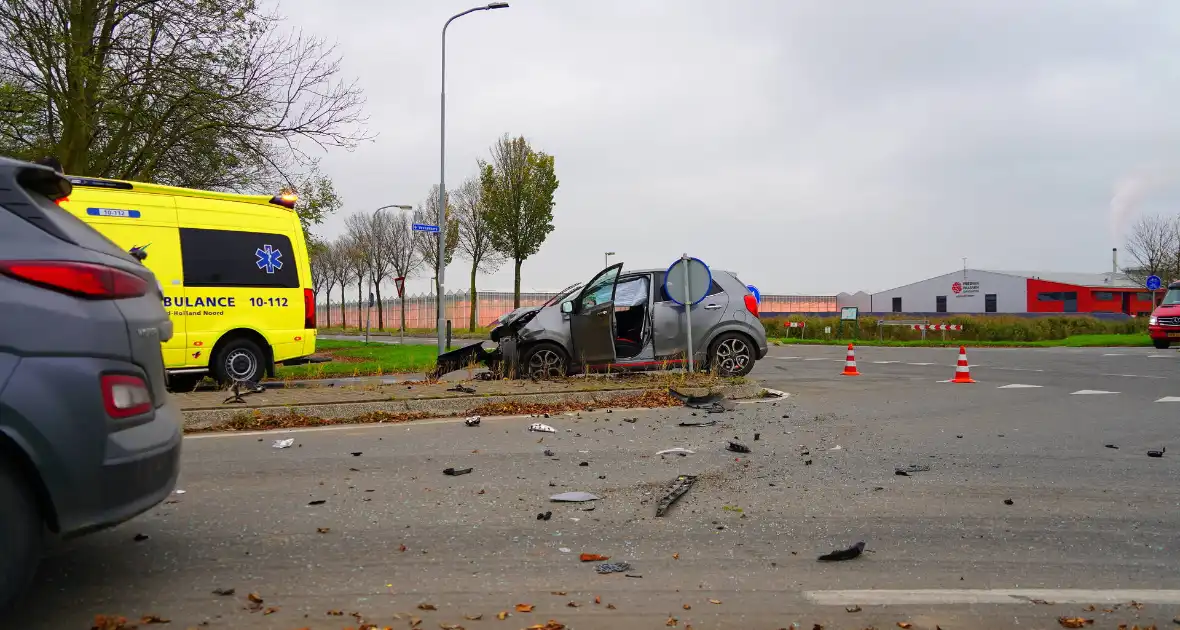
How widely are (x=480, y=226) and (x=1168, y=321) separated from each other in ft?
91.7

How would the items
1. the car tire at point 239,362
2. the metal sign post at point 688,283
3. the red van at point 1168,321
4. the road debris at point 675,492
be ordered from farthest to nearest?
the red van at point 1168,321, the metal sign post at point 688,283, the car tire at point 239,362, the road debris at point 675,492

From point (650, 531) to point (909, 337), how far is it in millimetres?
31418

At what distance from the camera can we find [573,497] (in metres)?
5.02

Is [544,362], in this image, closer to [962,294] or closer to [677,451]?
[677,451]

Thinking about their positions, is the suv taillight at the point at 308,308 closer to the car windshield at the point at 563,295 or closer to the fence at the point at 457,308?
the car windshield at the point at 563,295

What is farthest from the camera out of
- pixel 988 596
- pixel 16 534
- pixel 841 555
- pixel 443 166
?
pixel 443 166

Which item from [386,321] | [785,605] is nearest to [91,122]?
[785,605]

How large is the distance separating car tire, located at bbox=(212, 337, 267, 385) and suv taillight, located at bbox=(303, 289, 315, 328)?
0.79 m

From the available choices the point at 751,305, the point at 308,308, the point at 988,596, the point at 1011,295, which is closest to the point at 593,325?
the point at 751,305

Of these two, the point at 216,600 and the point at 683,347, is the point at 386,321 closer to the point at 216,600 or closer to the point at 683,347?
the point at 683,347

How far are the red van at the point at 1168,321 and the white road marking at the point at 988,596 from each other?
2617 cm

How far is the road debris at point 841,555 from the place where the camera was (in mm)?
3910

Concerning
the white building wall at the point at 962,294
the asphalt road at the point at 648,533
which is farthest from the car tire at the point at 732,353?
the white building wall at the point at 962,294

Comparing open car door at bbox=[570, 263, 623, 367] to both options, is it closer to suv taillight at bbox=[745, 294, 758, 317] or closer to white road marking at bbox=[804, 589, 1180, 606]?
suv taillight at bbox=[745, 294, 758, 317]
